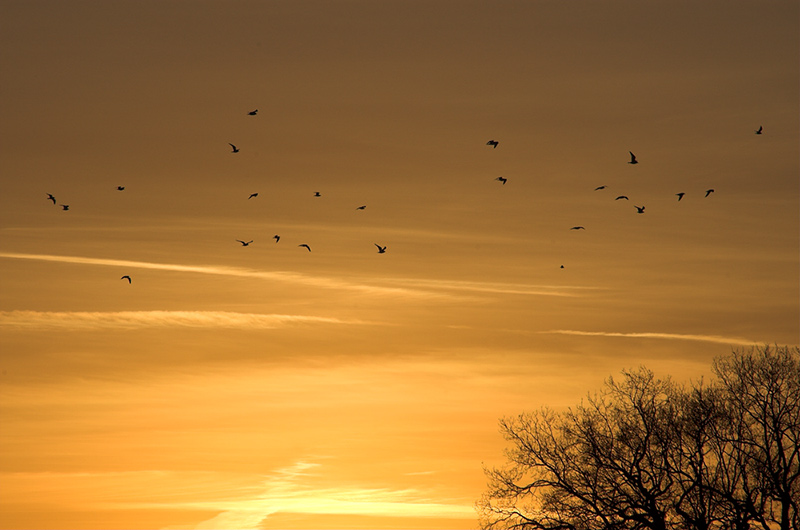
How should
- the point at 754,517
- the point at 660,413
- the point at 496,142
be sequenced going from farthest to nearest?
the point at 496,142 → the point at 660,413 → the point at 754,517

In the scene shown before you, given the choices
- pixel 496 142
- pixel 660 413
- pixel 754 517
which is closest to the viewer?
pixel 754 517

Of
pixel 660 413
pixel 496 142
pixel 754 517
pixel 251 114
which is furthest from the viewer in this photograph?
pixel 496 142

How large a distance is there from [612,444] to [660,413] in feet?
7.31

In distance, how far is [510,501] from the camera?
146ft

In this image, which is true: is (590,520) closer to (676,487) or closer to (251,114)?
(676,487)

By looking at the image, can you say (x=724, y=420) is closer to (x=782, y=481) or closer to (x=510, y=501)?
(x=782, y=481)

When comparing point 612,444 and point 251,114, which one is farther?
point 251,114

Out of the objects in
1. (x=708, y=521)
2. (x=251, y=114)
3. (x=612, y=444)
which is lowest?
(x=708, y=521)

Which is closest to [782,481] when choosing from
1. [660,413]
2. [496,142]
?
[660,413]

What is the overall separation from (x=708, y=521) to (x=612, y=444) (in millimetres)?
4164

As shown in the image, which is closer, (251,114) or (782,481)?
(782,481)

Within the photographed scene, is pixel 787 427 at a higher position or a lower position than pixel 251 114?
lower

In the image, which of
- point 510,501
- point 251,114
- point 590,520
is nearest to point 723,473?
point 590,520

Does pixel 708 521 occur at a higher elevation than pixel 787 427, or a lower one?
lower
